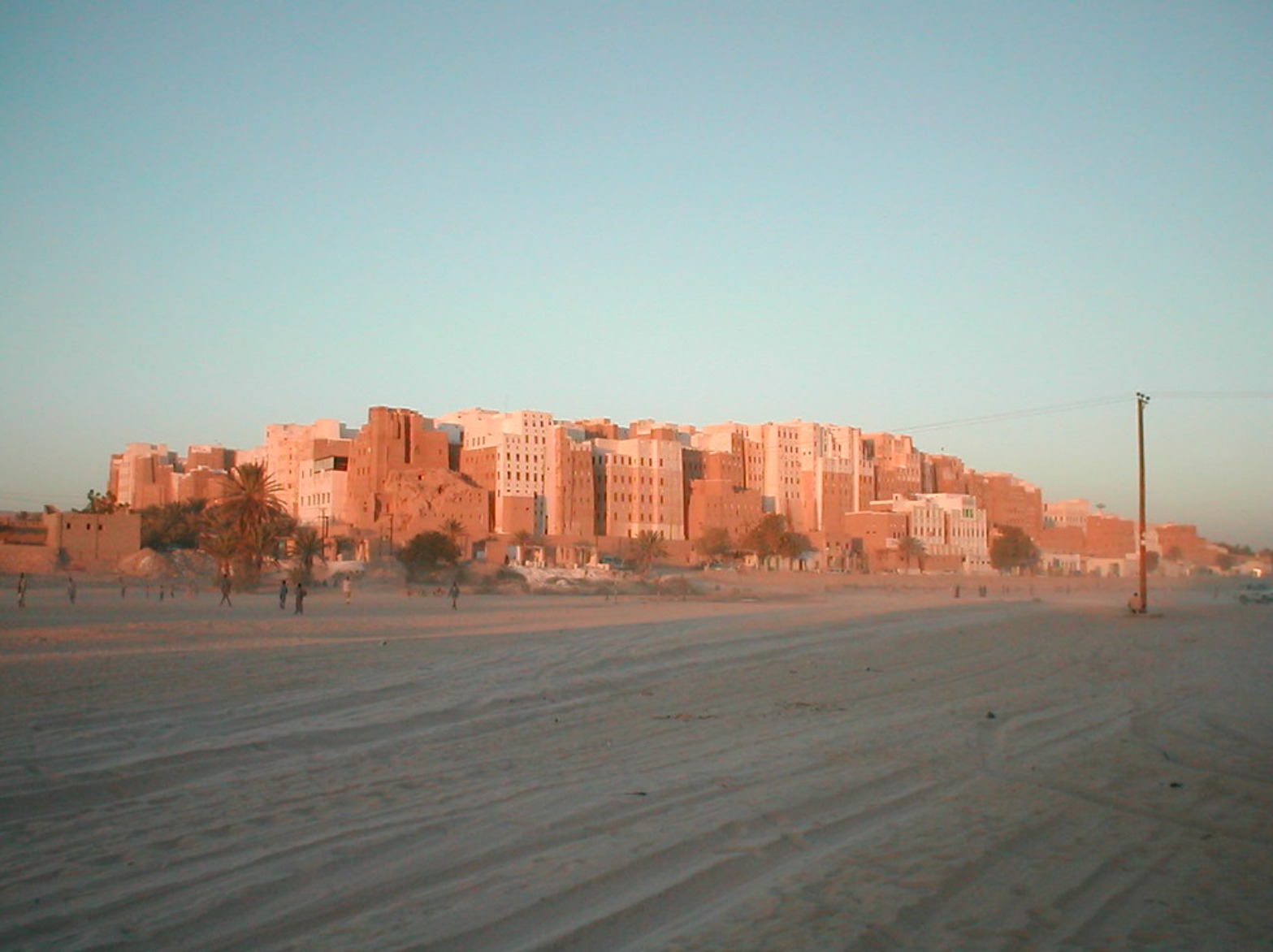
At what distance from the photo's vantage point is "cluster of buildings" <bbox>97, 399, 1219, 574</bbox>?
10588cm

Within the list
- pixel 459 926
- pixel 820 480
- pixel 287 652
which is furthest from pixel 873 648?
pixel 820 480

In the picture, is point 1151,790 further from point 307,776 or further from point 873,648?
point 873,648

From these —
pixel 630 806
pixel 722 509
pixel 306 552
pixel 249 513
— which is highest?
pixel 722 509

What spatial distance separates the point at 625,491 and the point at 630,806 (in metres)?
109

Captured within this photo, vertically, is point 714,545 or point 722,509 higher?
point 722,509

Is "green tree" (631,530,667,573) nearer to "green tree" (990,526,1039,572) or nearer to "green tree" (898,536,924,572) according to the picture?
"green tree" (898,536,924,572)

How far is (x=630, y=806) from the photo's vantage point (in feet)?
28.7

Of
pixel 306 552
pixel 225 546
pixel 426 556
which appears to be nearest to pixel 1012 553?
pixel 426 556

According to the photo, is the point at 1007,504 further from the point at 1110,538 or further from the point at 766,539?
the point at 766,539

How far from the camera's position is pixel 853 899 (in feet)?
21.0

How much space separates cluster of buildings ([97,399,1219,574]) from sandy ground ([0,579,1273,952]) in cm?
7530

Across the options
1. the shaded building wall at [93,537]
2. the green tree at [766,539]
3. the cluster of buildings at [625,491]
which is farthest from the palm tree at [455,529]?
the green tree at [766,539]

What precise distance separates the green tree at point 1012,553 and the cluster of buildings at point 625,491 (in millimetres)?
2663

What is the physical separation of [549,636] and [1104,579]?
91.9 metres
